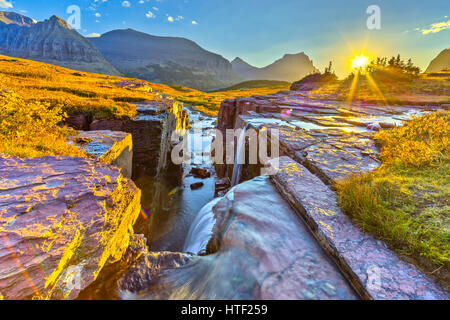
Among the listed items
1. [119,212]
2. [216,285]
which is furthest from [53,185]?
[216,285]

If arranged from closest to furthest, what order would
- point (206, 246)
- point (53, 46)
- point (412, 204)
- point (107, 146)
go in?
point (412, 204)
point (206, 246)
point (107, 146)
point (53, 46)

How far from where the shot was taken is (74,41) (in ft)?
352

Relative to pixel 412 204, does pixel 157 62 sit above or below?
above

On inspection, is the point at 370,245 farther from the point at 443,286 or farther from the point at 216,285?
the point at 216,285

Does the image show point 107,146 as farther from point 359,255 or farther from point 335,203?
point 359,255

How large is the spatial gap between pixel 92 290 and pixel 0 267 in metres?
0.63

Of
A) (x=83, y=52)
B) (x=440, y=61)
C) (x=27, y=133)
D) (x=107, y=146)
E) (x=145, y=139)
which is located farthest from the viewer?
(x=83, y=52)

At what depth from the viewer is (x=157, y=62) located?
462 feet

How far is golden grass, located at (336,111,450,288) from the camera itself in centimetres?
149

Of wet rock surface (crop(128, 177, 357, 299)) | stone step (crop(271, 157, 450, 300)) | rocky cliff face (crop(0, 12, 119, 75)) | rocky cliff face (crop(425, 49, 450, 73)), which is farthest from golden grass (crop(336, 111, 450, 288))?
rocky cliff face (crop(0, 12, 119, 75))

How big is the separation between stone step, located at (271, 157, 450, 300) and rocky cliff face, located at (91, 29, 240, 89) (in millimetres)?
127144

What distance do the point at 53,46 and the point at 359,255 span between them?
151298 mm

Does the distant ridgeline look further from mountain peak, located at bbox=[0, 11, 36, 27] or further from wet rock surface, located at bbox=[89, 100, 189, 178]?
wet rock surface, located at bbox=[89, 100, 189, 178]

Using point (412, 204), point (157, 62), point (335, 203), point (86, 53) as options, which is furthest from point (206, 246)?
point (157, 62)
